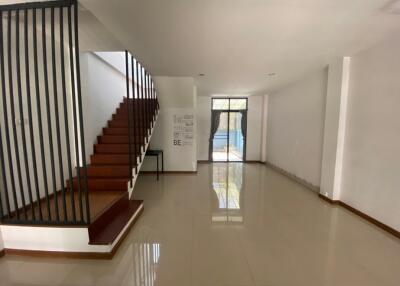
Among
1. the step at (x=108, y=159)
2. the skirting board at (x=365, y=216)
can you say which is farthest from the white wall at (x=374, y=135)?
the step at (x=108, y=159)

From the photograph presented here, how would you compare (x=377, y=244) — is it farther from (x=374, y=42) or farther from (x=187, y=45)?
(x=187, y=45)

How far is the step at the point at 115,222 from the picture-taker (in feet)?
6.93

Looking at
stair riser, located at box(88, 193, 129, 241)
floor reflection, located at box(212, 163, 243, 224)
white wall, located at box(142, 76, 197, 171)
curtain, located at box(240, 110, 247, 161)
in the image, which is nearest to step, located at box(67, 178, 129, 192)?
stair riser, located at box(88, 193, 129, 241)

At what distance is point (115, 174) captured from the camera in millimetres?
3291

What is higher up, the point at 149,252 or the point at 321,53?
the point at 321,53

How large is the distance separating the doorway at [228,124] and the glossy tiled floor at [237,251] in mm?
4017

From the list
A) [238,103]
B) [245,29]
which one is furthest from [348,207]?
[238,103]

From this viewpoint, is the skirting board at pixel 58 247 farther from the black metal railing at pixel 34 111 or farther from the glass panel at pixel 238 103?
the glass panel at pixel 238 103

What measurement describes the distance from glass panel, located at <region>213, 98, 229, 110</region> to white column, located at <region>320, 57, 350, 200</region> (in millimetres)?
4118

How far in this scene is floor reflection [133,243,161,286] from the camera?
177 centimetres

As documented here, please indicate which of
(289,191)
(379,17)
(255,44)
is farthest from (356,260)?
(255,44)

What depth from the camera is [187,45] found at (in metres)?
2.79

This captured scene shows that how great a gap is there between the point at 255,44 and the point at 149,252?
3011mm

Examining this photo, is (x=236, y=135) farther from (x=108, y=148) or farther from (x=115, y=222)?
(x=115, y=222)
